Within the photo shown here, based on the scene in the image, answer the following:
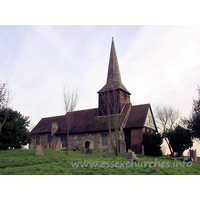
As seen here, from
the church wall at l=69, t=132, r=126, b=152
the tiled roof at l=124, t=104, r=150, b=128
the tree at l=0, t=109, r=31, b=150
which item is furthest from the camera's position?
the tiled roof at l=124, t=104, r=150, b=128

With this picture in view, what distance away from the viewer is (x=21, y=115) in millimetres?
23500

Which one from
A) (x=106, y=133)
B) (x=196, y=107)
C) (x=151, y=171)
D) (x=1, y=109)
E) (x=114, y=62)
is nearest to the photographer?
(x=151, y=171)

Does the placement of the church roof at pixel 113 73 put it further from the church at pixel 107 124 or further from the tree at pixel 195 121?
the tree at pixel 195 121

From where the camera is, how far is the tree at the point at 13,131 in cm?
2102

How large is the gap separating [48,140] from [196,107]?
21.7m

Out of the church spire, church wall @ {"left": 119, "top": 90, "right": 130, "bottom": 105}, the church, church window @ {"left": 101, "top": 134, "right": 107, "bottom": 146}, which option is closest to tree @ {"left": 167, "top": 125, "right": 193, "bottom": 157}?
the church

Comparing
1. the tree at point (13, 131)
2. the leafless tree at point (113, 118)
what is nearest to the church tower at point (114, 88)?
the leafless tree at point (113, 118)

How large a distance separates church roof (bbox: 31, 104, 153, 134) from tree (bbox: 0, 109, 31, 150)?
7.82 meters

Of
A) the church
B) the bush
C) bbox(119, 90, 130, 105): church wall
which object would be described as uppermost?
bbox(119, 90, 130, 105): church wall

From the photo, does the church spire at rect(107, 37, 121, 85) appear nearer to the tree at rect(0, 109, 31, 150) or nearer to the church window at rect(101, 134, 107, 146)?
the church window at rect(101, 134, 107, 146)

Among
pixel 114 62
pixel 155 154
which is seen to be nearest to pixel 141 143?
pixel 155 154

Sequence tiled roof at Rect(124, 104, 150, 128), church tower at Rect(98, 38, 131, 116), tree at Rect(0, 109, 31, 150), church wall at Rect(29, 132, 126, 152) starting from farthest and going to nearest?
church tower at Rect(98, 38, 131, 116)
tiled roof at Rect(124, 104, 150, 128)
church wall at Rect(29, 132, 126, 152)
tree at Rect(0, 109, 31, 150)

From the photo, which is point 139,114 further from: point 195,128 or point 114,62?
point 114,62

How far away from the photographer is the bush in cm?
2359
